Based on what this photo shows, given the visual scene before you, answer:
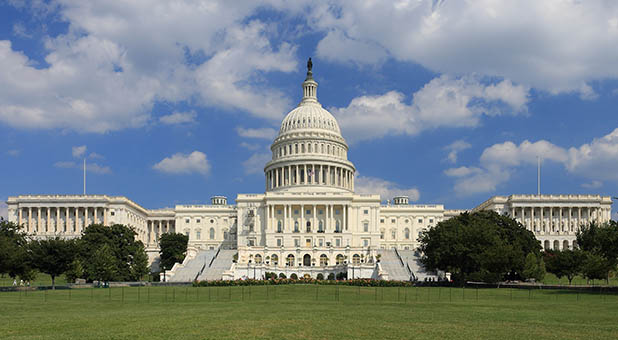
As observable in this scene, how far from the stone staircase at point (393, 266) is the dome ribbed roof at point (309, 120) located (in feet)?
159

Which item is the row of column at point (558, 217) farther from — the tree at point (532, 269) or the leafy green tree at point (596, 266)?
the leafy green tree at point (596, 266)

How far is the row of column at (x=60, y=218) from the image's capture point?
148750 millimetres

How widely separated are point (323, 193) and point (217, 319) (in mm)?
103314

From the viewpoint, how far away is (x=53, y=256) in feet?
269

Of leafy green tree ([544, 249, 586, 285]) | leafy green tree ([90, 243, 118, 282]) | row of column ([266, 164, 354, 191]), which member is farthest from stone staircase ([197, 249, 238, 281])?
leafy green tree ([544, 249, 586, 285])

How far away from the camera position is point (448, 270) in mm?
88938

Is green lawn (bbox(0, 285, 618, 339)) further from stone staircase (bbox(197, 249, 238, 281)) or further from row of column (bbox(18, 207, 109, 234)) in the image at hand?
row of column (bbox(18, 207, 109, 234))

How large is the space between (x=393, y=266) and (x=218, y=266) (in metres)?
29.3

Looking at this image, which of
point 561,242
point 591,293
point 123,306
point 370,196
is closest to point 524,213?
point 561,242

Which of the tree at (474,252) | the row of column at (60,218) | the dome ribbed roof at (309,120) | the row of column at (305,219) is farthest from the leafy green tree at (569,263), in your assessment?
the row of column at (60,218)

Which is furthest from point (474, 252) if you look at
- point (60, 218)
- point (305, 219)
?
point (60, 218)

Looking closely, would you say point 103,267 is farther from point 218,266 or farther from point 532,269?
point 532,269

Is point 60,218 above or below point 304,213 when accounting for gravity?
below

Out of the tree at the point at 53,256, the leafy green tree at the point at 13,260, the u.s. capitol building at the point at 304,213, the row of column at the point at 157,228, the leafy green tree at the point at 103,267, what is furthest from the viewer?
the row of column at the point at 157,228
